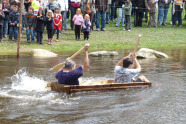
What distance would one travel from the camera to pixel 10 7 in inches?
878

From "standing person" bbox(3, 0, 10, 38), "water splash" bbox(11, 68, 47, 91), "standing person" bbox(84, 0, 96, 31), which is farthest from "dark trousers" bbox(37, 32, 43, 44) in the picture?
"water splash" bbox(11, 68, 47, 91)

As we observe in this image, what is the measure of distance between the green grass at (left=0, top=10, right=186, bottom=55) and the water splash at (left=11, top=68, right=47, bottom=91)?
244 inches

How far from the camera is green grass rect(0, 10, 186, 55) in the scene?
2141cm

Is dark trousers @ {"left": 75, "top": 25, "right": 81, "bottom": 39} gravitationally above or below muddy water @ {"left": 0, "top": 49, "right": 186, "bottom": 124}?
above

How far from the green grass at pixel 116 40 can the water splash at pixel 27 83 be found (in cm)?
620

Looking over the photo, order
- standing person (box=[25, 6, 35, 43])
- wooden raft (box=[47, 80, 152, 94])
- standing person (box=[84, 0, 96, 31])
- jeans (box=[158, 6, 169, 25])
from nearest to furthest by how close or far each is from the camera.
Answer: wooden raft (box=[47, 80, 152, 94])
standing person (box=[25, 6, 35, 43])
standing person (box=[84, 0, 96, 31])
jeans (box=[158, 6, 169, 25])

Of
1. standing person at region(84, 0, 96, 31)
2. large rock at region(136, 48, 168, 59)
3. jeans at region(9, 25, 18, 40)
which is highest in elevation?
standing person at region(84, 0, 96, 31)

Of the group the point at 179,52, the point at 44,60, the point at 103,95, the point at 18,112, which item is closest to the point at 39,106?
the point at 18,112

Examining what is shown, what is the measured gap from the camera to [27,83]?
41.6ft

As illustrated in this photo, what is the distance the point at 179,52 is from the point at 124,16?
23.0ft

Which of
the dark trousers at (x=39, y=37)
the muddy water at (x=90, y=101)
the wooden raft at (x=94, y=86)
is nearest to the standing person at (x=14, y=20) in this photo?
the dark trousers at (x=39, y=37)

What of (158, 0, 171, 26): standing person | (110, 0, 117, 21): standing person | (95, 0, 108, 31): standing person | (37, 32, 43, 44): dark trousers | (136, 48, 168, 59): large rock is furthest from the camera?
(158, 0, 171, 26): standing person

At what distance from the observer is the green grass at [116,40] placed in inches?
843

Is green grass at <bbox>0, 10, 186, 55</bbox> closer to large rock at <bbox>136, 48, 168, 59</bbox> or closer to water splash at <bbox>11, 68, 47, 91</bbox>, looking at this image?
large rock at <bbox>136, 48, 168, 59</bbox>
